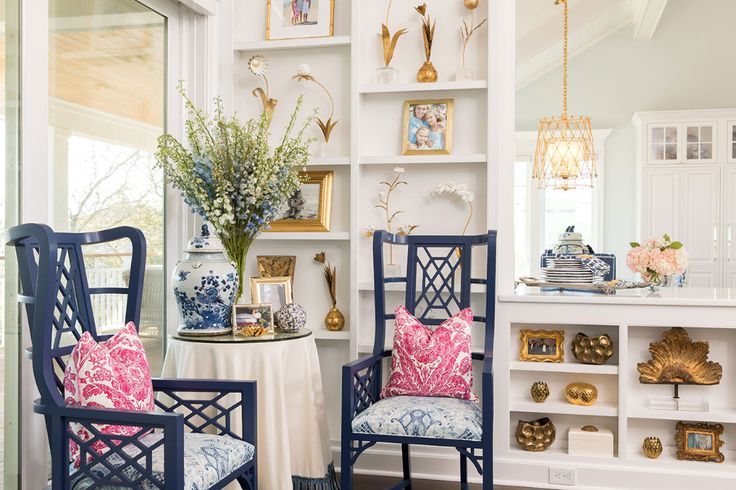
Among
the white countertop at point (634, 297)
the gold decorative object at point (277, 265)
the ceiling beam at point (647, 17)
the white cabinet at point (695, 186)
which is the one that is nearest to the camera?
the white countertop at point (634, 297)

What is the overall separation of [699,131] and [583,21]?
176cm

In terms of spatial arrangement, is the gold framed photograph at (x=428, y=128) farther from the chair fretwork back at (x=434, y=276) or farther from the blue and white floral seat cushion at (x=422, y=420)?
the blue and white floral seat cushion at (x=422, y=420)

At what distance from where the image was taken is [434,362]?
2975mm

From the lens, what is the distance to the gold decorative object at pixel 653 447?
329cm

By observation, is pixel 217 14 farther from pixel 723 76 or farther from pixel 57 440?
pixel 723 76

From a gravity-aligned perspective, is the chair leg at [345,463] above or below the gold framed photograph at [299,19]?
below

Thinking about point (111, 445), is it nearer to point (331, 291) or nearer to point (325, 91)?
point (331, 291)

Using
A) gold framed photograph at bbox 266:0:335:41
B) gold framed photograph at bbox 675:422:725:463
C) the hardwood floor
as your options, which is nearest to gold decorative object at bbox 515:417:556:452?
the hardwood floor

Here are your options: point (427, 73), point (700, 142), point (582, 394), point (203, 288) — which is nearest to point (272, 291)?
point (203, 288)

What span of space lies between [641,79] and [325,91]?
6.00m

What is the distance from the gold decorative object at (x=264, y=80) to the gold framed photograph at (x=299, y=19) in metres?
0.17

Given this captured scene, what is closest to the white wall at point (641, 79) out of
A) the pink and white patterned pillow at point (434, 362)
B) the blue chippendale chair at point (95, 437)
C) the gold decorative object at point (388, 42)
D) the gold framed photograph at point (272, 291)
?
the gold decorative object at point (388, 42)

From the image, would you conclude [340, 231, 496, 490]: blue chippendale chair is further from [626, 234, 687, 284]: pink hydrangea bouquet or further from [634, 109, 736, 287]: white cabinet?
[634, 109, 736, 287]: white cabinet

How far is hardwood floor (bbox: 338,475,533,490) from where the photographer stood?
11.0 feet
